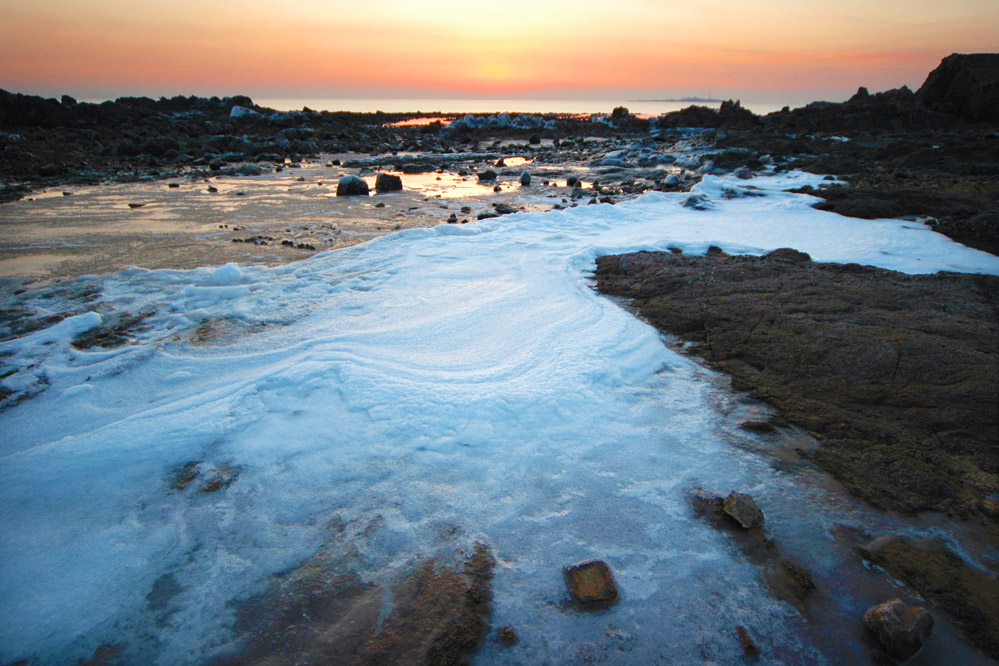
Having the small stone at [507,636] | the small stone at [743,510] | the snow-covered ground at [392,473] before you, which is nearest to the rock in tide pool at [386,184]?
the snow-covered ground at [392,473]

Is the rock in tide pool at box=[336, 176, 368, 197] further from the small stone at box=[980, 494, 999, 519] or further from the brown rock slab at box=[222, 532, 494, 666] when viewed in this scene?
the small stone at box=[980, 494, 999, 519]

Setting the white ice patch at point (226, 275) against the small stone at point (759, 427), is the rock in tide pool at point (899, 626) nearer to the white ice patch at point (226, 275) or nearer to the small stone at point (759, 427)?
the small stone at point (759, 427)

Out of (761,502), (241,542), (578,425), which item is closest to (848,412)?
(761,502)

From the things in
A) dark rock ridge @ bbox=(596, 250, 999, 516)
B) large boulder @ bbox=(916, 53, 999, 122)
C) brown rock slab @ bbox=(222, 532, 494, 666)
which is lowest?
brown rock slab @ bbox=(222, 532, 494, 666)

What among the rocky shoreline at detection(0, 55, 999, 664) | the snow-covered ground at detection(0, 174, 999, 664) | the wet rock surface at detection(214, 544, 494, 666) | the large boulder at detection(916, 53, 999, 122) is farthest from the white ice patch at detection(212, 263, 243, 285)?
the large boulder at detection(916, 53, 999, 122)

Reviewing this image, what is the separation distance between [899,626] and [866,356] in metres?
2.24

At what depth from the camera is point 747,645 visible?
5.74 feet

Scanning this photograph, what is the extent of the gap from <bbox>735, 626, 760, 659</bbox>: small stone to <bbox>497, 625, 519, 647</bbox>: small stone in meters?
0.85

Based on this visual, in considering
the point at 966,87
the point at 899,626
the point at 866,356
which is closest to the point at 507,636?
the point at 899,626

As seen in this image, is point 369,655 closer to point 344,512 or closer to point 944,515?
point 344,512

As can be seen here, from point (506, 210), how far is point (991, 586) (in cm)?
859

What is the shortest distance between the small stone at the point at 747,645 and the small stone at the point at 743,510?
1.74 feet

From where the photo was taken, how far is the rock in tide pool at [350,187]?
435 inches

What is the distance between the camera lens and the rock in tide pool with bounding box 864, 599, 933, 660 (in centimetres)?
170
